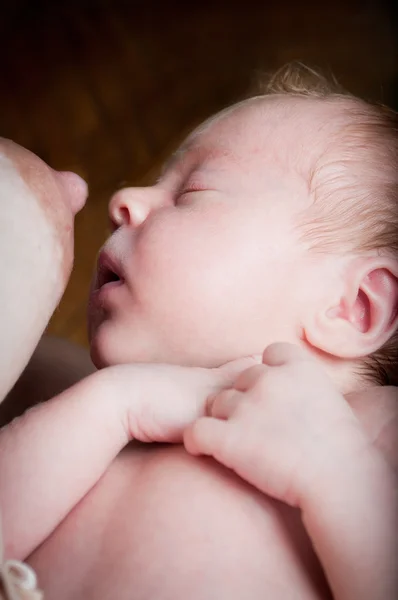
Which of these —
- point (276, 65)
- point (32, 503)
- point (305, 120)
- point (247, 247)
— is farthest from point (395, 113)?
point (32, 503)

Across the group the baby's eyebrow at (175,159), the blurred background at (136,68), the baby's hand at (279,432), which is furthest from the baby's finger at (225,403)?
the blurred background at (136,68)

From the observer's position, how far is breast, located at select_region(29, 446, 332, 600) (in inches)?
19.8

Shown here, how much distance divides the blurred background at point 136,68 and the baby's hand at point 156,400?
595 millimetres

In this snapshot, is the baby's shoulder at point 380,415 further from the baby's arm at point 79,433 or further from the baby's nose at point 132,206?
the baby's nose at point 132,206

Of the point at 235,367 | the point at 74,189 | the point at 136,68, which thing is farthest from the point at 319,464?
the point at 136,68

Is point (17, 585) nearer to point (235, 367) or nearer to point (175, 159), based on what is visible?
point (235, 367)

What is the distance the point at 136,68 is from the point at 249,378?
0.77 meters

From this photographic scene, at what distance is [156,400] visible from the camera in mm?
568

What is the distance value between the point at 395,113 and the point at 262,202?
21 cm

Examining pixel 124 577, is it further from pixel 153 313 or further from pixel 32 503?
pixel 153 313

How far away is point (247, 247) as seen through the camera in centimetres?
68

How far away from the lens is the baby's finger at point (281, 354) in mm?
570

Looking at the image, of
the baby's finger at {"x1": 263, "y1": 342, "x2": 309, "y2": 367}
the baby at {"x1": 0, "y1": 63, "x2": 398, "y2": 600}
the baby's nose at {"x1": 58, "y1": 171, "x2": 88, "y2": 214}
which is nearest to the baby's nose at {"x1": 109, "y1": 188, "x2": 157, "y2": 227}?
the baby at {"x1": 0, "y1": 63, "x2": 398, "y2": 600}

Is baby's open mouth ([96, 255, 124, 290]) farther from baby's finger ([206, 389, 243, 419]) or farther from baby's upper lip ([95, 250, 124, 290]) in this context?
baby's finger ([206, 389, 243, 419])
